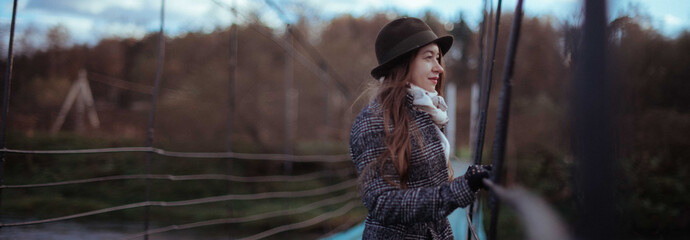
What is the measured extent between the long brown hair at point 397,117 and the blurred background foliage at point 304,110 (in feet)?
0.58

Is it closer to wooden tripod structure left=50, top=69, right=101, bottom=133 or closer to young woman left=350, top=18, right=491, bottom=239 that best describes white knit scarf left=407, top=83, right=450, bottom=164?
young woman left=350, top=18, right=491, bottom=239

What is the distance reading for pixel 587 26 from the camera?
423mm

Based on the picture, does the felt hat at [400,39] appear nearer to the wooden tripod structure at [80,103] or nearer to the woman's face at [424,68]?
the woman's face at [424,68]

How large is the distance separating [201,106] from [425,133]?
301 inches

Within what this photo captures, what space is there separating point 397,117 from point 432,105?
0.26 ft

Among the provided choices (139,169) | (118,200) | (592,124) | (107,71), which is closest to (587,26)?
(592,124)

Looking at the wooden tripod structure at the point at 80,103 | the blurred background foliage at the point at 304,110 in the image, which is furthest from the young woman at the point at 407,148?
the wooden tripod structure at the point at 80,103

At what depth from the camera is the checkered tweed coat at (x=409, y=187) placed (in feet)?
3.24

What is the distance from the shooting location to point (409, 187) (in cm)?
110

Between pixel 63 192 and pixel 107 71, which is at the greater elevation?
pixel 107 71

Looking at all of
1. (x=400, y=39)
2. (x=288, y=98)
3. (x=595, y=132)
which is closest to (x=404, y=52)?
(x=400, y=39)

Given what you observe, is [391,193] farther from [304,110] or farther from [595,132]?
[304,110]

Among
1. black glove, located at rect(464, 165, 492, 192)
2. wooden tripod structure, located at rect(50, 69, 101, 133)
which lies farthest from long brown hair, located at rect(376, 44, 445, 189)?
wooden tripod structure, located at rect(50, 69, 101, 133)

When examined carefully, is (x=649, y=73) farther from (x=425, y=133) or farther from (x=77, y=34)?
(x=77, y=34)
